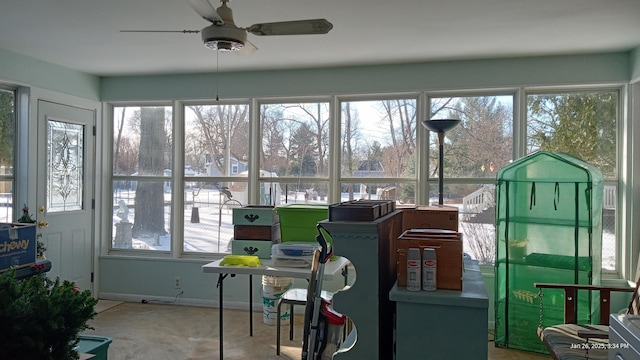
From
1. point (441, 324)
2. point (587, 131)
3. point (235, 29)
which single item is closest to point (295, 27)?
point (235, 29)

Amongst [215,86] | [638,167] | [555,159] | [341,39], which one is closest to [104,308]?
[215,86]

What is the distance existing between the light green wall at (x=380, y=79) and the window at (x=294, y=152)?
0.68 ft

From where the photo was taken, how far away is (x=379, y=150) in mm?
4527

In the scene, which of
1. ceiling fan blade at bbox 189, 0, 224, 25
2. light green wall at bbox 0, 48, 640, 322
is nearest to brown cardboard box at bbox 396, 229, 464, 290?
ceiling fan blade at bbox 189, 0, 224, 25

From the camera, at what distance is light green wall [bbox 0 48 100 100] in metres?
4.04

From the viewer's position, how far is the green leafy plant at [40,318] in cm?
119

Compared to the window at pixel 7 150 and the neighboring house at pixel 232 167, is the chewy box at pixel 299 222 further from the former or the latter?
the window at pixel 7 150

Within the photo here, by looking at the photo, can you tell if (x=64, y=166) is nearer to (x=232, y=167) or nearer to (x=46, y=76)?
(x=46, y=76)

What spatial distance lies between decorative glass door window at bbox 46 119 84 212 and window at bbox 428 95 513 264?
12.0 ft

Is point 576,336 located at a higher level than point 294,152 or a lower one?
lower

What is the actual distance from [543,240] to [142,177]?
13.4 feet

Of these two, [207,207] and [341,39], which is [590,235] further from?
[207,207]

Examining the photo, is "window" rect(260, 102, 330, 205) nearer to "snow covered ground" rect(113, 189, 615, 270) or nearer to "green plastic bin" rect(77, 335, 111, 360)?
"snow covered ground" rect(113, 189, 615, 270)

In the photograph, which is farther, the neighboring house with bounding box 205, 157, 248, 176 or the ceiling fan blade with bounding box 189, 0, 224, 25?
the neighboring house with bounding box 205, 157, 248, 176
